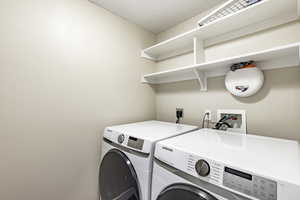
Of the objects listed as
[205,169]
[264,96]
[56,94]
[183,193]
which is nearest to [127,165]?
[183,193]

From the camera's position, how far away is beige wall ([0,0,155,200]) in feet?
2.92

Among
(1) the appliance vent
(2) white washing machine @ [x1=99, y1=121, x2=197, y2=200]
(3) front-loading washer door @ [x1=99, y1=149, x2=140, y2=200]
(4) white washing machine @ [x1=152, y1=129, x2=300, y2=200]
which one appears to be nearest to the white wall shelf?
(1) the appliance vent

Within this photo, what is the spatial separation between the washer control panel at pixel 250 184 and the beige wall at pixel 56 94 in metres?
1.14

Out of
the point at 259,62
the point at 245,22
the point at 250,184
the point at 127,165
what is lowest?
the point at 127,165

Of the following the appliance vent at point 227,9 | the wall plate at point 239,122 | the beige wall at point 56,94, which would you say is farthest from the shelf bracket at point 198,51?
the beige wall at point 56,94

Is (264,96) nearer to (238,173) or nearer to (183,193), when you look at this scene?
(238,173)

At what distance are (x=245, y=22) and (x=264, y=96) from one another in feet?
2.08

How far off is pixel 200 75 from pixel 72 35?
1261mm

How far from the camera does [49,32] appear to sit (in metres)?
1.04

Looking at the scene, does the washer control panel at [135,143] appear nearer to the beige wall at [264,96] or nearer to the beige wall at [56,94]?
the beige wall at [56,94]

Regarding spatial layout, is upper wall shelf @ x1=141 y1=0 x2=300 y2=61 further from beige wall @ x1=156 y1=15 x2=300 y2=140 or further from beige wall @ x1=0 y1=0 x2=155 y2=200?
beige wall @ x1=0 y1=0 x2=155 y2=200

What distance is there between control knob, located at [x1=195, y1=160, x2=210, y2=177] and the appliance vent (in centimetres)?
111

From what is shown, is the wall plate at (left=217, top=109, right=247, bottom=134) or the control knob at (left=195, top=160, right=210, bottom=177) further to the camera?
the wall plate at (left=217, top=109, right=247, bottom=134)

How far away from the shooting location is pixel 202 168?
1.84 ft
